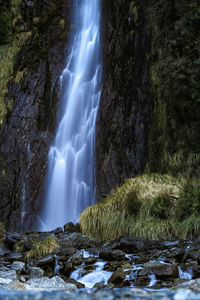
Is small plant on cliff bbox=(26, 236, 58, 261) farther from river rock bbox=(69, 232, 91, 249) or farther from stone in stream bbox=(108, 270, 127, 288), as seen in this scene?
stone in stream bbox=(108, 270, 127, 288)

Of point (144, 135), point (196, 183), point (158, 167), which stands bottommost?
point (196, 183)

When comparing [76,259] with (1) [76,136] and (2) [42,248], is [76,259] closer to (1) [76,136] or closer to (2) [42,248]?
(2) [42,248]

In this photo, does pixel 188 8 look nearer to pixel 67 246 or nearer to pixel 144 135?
pixel 144 135

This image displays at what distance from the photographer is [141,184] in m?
8.47

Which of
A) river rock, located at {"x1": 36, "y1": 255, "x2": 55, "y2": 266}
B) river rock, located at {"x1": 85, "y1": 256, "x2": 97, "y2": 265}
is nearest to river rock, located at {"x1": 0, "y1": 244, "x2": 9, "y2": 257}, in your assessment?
river rock, located at {"x1": 36, "y1": 255, "x2": 55, "y2": 266}

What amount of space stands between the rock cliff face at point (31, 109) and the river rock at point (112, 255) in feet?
18.9

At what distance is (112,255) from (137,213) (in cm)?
190

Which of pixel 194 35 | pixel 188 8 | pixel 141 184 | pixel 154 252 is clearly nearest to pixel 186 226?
pixel 154 252

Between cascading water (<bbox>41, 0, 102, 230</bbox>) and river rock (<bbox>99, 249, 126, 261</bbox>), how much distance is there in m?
4.73

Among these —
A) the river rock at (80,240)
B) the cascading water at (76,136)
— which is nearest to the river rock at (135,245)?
the river rock at (80,240)

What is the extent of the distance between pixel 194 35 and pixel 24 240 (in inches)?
287

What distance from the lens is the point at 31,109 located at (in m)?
13.0

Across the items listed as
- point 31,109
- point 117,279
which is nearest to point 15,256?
point 117,279

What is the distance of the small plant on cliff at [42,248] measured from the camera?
265 inches
